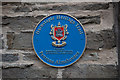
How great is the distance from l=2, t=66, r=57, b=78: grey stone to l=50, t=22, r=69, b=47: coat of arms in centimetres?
35

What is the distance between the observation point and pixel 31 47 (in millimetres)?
1861

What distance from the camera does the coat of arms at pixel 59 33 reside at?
183 centimetres

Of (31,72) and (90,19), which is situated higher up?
(90,19)

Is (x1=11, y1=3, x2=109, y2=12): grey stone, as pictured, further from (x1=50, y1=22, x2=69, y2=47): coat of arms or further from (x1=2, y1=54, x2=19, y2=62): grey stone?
(x1=2, y1=54, x2=19, y2=62): grey stone

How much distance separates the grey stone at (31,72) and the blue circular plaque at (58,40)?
0.31ft

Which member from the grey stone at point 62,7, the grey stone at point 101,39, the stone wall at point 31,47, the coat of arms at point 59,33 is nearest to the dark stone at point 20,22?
the stone wall at point 31,47

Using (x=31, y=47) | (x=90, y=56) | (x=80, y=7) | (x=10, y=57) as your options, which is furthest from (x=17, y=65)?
(x=80, y=7)

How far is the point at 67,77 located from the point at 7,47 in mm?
861

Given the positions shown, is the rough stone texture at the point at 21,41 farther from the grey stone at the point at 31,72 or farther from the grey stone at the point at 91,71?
the grey stone at the point at 91,71

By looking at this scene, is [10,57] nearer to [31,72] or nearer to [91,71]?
[31,72]

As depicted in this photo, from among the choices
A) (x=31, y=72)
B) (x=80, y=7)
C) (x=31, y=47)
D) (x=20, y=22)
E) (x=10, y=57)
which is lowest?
(x=31, y=72)

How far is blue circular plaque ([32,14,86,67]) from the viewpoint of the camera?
1.81m

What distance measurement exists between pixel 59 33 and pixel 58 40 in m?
0.09

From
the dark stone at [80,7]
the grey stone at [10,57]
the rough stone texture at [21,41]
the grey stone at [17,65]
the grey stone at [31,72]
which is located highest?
the dark stone at [80,7]
